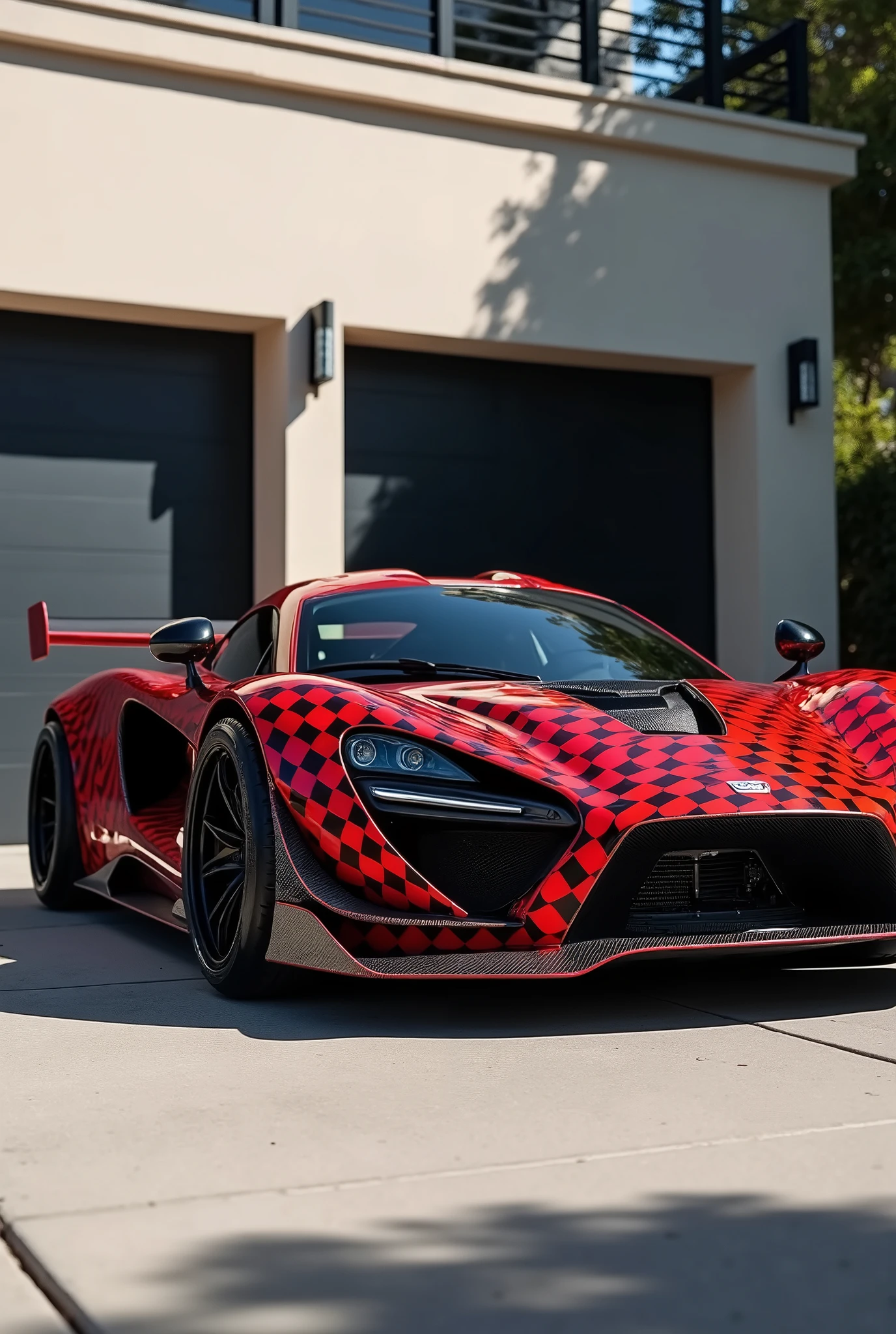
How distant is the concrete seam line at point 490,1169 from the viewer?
2287 mm

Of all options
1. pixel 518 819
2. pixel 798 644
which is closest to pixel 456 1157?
pixel 518 819

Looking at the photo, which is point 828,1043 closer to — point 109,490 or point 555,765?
point 555,765

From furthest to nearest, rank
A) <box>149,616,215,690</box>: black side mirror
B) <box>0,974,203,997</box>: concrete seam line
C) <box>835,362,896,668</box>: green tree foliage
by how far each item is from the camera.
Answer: <box>835,362,896,668</box>: green tree foliage → <box>149,616,215,690</box>: black side mirror → <box>0,974,203,997</box>: concrete seam line

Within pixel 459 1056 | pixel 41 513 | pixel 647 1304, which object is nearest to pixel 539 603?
pixel 459 1056

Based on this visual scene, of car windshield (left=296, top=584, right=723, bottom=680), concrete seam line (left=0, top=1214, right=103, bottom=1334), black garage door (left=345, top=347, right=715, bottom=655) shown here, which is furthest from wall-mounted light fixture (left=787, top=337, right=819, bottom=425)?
concrete seam line (left=0, top=1214, right=103, bottom=1334)

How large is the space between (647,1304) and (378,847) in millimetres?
1708

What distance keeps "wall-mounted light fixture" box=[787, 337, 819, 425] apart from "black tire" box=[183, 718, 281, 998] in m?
7.18

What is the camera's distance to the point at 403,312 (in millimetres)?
9312

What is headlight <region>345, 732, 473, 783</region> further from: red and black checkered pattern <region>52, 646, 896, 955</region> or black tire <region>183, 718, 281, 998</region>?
black tire <region>183, 718, 281, 998</region>

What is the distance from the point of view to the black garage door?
31.4 feet

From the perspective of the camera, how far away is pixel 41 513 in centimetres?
864

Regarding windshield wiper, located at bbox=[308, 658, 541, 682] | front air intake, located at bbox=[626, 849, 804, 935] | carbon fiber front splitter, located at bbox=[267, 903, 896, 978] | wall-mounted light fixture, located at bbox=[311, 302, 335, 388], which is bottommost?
carbon fiber front splitter, located at bbox=[267, 903, 896, 978]

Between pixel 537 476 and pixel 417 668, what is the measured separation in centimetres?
580

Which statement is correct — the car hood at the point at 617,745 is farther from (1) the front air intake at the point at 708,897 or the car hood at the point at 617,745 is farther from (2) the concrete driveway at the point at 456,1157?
(2) the concrete driveway at the point at 456,1157
